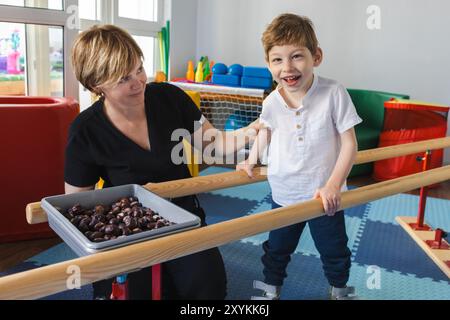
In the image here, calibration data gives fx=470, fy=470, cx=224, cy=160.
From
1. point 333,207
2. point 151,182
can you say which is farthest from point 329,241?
point 151,182

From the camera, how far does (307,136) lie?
1686 mm

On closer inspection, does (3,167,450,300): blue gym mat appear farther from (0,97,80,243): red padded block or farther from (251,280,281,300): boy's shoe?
(0,97,80,243): red padded block

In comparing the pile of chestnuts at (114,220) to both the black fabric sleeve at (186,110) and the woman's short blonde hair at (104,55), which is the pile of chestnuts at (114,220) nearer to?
the woman's short blonde hair at (104,55)

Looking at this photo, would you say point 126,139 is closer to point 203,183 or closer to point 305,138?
point 203,183

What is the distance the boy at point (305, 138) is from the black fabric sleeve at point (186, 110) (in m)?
0.24

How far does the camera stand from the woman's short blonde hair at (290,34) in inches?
60.8

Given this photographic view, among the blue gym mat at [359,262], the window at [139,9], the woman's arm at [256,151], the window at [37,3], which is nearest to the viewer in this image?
the woman's arm at [256,151]

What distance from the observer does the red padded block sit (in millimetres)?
2494

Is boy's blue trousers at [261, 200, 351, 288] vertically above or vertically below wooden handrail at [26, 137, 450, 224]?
below

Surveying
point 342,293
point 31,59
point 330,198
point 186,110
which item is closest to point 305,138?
point 330,198

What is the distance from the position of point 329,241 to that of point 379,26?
132 inches

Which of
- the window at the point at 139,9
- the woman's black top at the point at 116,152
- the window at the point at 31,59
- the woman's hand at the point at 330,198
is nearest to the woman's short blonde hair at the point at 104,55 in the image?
the woman's black top at the point at 116,152

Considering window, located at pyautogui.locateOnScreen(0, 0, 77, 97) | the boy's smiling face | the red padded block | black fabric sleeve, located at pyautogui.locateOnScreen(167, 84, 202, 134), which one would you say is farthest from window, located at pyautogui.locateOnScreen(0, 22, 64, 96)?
the boy's smiling face

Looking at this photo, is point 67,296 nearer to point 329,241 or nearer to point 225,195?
point 329,241
